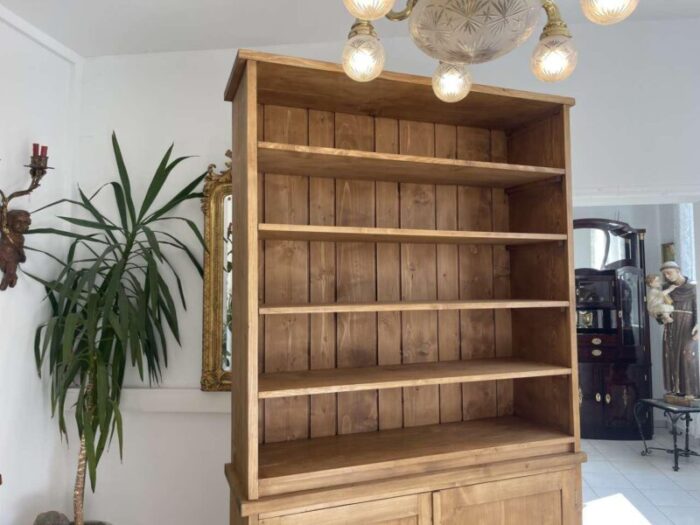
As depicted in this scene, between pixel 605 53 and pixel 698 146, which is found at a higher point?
pixel 605 53

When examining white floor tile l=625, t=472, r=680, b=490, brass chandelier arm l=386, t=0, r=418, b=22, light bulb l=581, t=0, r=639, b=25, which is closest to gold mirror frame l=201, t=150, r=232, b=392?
brass chandelier arm l=386, t=0, r=418, b=22

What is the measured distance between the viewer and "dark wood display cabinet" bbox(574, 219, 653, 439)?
435 centimetres

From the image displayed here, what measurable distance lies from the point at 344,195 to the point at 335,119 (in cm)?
32

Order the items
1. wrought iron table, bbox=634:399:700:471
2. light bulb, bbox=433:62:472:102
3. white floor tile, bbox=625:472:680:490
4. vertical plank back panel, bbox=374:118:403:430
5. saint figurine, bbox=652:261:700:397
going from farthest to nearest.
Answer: saint figurine, bbox=652:261:700:397 < wrought iron table, bbox=634:399:700:471 < white floor tile, bbox=625:472:680:490 < vertical plank back panel, bbox=374:118:403:430 < light bulb, bbox=433:62:472:102

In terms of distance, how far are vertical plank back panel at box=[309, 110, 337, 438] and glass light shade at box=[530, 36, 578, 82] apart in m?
1.03

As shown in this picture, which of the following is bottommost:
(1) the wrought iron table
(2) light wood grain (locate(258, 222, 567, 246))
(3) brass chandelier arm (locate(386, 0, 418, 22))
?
(1) the wrought iron table

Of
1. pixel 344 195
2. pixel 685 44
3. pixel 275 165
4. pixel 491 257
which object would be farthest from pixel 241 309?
pixel 685 44

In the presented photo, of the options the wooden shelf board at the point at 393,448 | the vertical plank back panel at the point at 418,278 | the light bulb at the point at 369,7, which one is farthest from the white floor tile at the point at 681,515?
the light bulb at the point at 369,7

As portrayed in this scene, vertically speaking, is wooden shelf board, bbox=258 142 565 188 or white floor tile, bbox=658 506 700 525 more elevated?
wooden shelf board, bbox=258 142 565 188

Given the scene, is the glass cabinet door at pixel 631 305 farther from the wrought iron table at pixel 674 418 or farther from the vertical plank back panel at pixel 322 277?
the vertical plank back panel at pixel 322 277

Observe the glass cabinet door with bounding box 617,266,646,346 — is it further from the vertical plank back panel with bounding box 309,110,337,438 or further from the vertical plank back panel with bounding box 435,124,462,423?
the vertical plank back panel with bounding box 309,110,337,438

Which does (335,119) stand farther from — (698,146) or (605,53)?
(698,146)

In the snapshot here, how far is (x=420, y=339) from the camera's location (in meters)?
2.03

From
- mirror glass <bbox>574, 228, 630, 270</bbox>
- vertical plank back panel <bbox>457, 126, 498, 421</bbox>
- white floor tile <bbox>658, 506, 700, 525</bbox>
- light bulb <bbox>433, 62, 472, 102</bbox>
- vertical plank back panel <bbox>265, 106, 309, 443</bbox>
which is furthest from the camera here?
mirror glass <bbox>574, 228, 630, 270</bbox>
